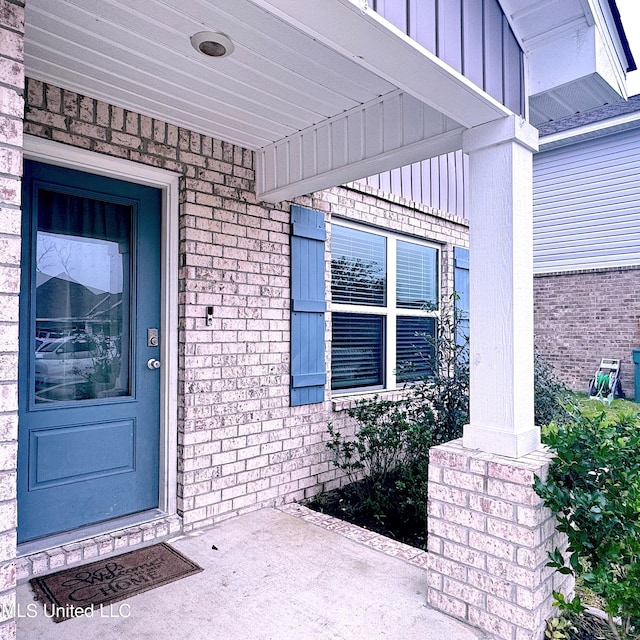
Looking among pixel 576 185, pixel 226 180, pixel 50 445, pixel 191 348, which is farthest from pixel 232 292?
pixel 576 185

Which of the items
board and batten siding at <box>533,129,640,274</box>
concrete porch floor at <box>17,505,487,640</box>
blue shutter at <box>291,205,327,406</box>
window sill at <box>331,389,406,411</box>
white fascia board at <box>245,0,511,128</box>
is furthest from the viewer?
board and batten siding at <box>533,129,640,274</box>

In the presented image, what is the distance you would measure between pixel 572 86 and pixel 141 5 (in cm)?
185

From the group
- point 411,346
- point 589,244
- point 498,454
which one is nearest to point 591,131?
point 589,244

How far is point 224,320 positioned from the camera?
3.15m

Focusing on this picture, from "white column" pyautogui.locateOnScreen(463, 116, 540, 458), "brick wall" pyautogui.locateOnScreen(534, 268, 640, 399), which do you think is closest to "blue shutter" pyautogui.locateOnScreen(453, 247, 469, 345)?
"white column" pyautogui.locateOnScreen(463, 116, 540, 458)

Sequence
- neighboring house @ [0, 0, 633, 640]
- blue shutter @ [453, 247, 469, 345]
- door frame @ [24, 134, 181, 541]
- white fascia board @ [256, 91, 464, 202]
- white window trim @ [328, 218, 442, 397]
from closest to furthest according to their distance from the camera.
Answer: neighboring house @ [0, 0, 633, 640] < white fascia board @ [256, 91, 464, 202] < door frame @ [24, 134, 181, 541] < white window trim @ [328, 218, 442, 397] < blue shutter @ [453, 247, 469, 345]

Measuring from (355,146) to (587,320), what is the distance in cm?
778

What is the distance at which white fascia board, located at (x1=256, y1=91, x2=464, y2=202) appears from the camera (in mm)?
2471

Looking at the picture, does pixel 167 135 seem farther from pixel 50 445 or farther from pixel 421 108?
pixel 50 445

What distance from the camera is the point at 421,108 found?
2471 millimetres

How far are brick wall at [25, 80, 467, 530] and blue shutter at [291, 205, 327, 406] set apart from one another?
0.24 feet

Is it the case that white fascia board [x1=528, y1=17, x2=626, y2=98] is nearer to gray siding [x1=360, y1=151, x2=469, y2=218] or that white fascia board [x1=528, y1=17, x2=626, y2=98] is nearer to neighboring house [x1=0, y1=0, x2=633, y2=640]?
neighboring house [x1=0, y1=0, x2=633, y2=640]

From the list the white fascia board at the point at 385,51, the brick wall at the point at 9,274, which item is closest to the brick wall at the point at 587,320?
the white fascia board at the point at 385,51

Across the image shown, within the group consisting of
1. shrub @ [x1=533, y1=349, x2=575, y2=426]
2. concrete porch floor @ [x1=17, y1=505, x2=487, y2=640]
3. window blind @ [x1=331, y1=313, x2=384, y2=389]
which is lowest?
concrete porch floor @ [x1=17, y1=505, x2=487, y2=640]
